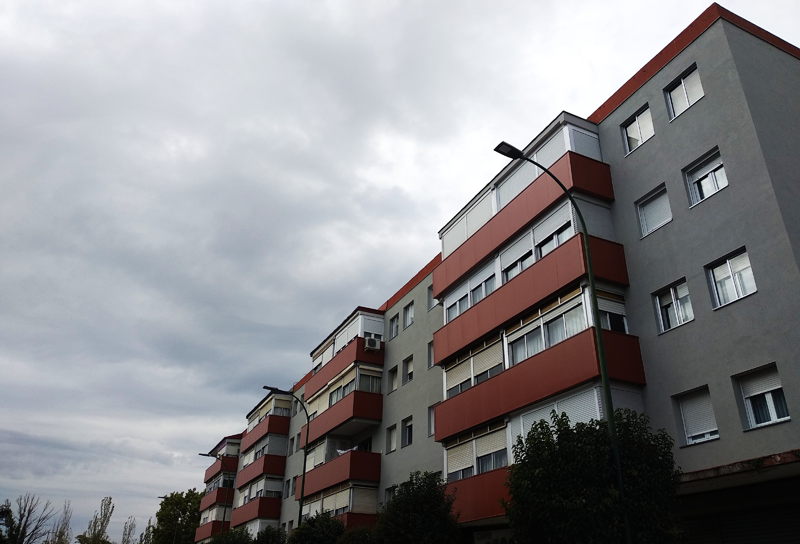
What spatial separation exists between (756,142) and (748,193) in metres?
1.22

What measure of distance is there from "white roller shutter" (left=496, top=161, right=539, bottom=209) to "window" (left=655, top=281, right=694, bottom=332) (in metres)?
6.28

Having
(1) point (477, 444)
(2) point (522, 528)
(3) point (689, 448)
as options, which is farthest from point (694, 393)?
(1) point (477, 444)

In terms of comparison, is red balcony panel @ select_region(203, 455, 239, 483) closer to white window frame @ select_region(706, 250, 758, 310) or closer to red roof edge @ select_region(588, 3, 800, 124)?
red roof edge @ select_region(588, 3, 800, 124)

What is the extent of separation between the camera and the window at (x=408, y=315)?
3272cm

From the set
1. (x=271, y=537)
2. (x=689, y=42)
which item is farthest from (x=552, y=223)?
(x=271, y=537)

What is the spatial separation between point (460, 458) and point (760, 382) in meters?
11.4

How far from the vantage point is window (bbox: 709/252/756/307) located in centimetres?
1466

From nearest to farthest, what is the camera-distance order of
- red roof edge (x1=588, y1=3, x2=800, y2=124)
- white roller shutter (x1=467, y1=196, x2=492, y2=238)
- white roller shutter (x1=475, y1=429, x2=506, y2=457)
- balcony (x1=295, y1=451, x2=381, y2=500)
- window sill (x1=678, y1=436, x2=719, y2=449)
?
window sill (x1=678, y1=436, x2=719, y2=449) → red roof edge (x1=588, y1=3, x2=800, y2=124) → white roller shutter (x1=475, y1=429, x2=506, y2=457) → white roller shutter (x1=467, y1=196, x2=492, y2=238) → balcony (x1=295, y1=451, x2=381, y2=500)

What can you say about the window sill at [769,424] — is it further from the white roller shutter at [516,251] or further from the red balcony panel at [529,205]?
the white roller shutter at [516,251]

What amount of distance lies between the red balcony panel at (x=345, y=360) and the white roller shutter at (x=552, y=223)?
51.8ft

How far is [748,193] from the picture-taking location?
15.0 meters

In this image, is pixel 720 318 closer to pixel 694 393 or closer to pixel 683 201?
pixel 694 393

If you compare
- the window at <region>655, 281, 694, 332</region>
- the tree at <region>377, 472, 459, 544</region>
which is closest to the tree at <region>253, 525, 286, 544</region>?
the tree at <region>377, 472, 459, 544</region>

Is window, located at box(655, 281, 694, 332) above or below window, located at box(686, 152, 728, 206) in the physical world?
below
